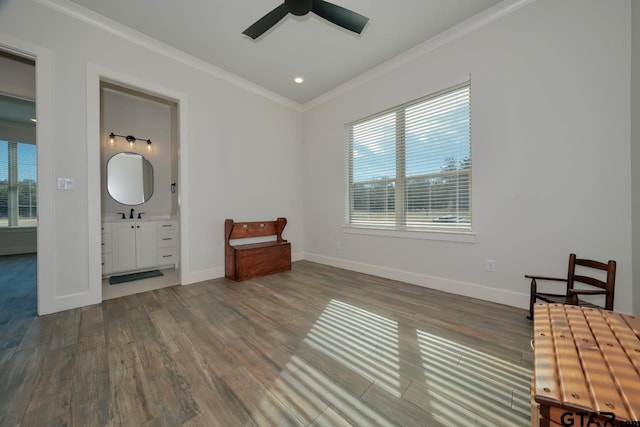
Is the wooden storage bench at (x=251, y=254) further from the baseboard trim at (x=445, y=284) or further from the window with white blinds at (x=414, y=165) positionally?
the window with white blinds at (x=414, y=165)

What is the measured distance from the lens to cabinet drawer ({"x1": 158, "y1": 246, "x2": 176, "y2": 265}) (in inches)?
156

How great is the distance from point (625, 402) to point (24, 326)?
362cm

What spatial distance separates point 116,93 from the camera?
385 centimetres

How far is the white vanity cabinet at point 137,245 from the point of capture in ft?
11.3

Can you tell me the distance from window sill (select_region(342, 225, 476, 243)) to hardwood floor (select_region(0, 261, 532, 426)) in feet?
2.22

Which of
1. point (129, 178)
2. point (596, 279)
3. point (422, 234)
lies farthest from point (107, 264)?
point (596, 279)

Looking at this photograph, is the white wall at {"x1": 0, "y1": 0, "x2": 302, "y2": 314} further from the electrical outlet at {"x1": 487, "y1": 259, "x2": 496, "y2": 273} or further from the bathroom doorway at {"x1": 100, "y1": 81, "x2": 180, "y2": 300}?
the electrical outlet at {"x1": 487, "y1": 259, "x2": 496, "y2": 273}

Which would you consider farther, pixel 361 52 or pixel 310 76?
pixel 310 76

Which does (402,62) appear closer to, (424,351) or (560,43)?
(560,43)

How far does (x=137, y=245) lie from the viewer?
370 centimetres

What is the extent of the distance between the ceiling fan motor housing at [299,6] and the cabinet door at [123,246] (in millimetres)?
3649

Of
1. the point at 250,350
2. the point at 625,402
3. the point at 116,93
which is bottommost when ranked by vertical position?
the point at 250,350

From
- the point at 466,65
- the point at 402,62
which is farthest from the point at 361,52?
the point at 466,65

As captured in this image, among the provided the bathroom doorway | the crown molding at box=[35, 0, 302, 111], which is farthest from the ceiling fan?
the bathroom doorway
